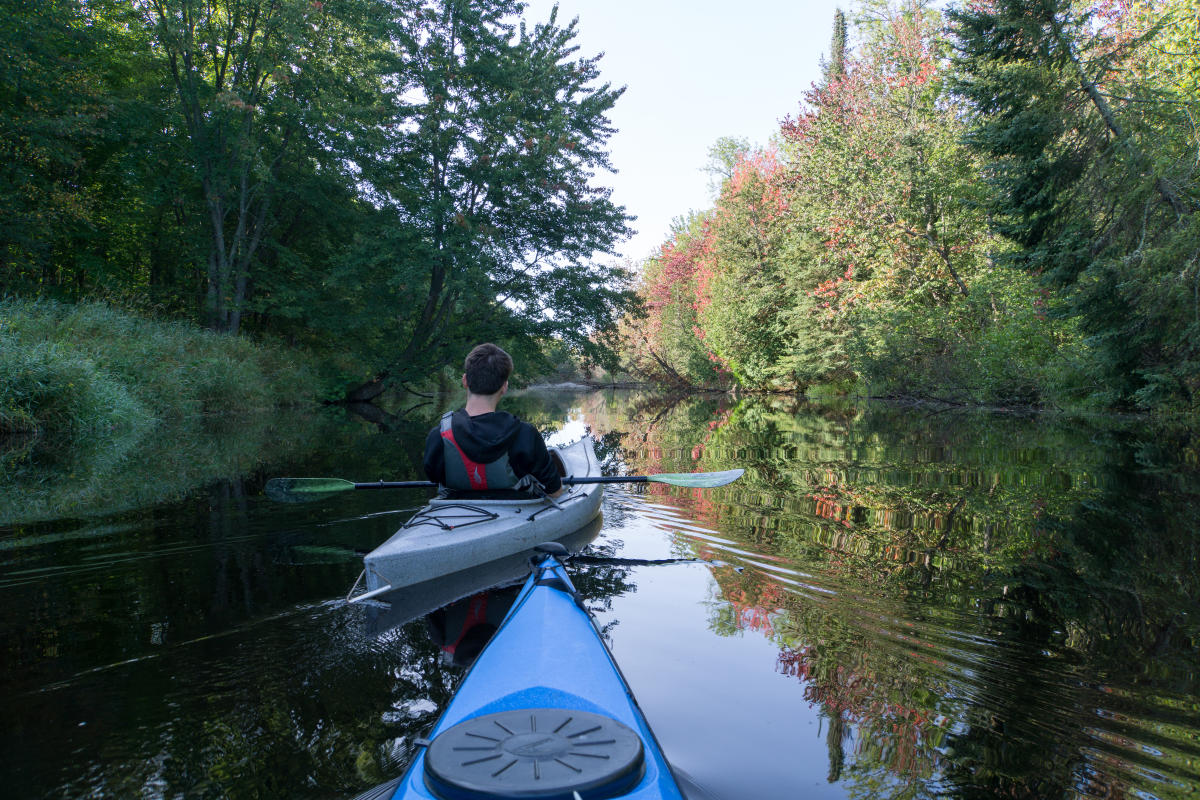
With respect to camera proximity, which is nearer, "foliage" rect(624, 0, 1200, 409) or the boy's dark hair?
the boy's dark hair

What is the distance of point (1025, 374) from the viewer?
16328 mm

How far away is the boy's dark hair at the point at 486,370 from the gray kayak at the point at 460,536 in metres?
0.85

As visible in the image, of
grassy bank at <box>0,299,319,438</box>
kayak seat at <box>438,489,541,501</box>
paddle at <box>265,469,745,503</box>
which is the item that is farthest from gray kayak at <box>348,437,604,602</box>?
grassy bank at <box>0,299,319,438</box>

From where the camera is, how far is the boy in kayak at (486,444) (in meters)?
3.94

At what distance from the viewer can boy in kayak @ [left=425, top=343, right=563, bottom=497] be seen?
3.94 metres

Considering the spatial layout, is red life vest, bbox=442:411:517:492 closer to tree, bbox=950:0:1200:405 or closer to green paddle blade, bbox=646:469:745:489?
green paddle blade, bbox=646:469:745:489

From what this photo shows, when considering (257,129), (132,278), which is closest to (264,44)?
(257,129)

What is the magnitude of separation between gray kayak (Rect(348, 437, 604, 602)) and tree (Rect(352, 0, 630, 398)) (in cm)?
1250

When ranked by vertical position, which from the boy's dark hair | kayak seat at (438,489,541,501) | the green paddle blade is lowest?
kayak seat at (438,489,541,501)

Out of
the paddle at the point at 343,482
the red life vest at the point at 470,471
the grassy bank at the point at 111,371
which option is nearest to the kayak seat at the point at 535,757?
the red life vest at the point at 470,471

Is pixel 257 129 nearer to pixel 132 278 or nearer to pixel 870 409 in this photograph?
pixel 132 278

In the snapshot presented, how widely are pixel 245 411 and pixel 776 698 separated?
1585 centimetres

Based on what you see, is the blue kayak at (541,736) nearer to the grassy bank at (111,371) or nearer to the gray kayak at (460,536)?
the gray kayak at (460,536)

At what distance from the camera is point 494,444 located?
405cm
